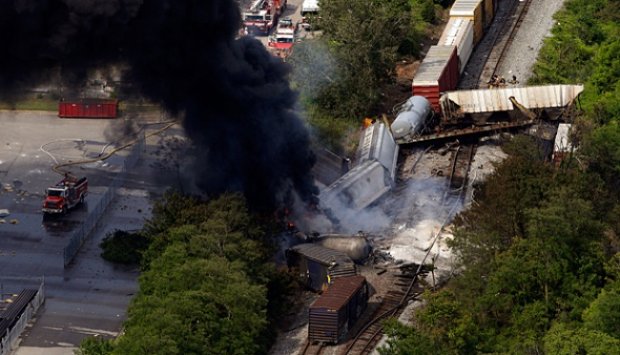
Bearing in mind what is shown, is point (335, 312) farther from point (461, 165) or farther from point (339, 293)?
point (461, 165)

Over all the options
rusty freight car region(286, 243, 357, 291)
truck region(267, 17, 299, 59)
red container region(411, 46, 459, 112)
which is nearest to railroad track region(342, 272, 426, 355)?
rusty freight car region(286, 243, 357, 291)

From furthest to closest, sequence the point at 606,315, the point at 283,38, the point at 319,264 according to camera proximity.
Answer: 1. the point at 283,38
2. the point at 319,264
3. the point at 606,315

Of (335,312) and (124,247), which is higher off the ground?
(335,312)

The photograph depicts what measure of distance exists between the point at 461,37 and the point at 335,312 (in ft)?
103

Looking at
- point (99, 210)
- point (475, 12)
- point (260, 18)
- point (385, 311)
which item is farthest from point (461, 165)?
point (260, 18)

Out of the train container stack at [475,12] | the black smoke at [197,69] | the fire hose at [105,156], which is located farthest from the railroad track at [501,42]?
the black smoke at [197,69]

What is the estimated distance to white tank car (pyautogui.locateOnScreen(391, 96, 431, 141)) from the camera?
58.1 m

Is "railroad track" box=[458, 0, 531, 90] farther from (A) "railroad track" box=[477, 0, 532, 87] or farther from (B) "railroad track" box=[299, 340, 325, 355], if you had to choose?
(B) "railroad track" box=[299, 340, 325, 355]

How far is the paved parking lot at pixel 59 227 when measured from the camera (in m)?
44.1

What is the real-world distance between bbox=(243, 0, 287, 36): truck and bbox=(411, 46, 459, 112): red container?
17271mm

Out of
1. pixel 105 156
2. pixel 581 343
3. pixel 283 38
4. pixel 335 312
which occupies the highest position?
pixel 581 343

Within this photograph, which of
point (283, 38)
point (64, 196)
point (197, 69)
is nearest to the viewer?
point (197, 69)

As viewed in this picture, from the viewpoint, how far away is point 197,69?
48.5 meters

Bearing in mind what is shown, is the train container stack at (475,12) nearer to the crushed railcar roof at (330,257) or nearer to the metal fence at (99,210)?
the metal fence at (99,210)
